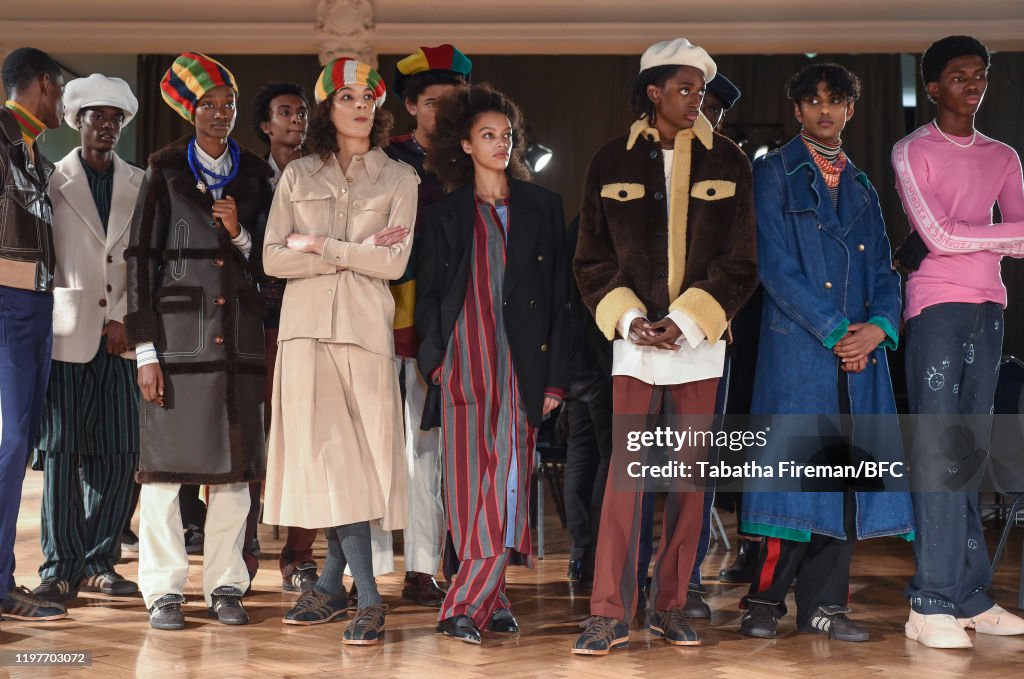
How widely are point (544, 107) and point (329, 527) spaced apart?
25.0 ft

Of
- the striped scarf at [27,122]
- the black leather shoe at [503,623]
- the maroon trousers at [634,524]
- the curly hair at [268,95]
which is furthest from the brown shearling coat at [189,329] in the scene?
the maroon trousers at [634,524]

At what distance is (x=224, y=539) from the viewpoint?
3.74 m

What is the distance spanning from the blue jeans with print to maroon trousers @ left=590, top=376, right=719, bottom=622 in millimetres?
704

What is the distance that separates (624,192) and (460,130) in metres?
0.57

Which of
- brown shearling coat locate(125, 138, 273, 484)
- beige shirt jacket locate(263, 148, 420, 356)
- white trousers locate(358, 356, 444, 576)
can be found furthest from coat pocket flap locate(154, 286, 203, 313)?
white trousers locate(358, 356, 444, 576)

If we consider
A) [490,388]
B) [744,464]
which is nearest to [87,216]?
[490,388]

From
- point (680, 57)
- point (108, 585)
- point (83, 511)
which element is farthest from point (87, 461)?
point (680, 57)

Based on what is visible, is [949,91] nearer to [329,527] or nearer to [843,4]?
[329,527]

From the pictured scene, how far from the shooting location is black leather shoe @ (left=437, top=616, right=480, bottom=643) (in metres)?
3.31

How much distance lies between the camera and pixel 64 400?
4.15m

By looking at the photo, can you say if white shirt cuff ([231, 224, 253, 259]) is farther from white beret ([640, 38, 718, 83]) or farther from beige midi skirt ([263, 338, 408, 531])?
white beret ([640, 38, 718, 83])

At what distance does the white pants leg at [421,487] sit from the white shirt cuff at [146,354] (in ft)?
Result: 2.73

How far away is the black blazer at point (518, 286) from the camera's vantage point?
3.41 m

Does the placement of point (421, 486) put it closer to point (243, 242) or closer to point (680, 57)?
point (243, 242)
